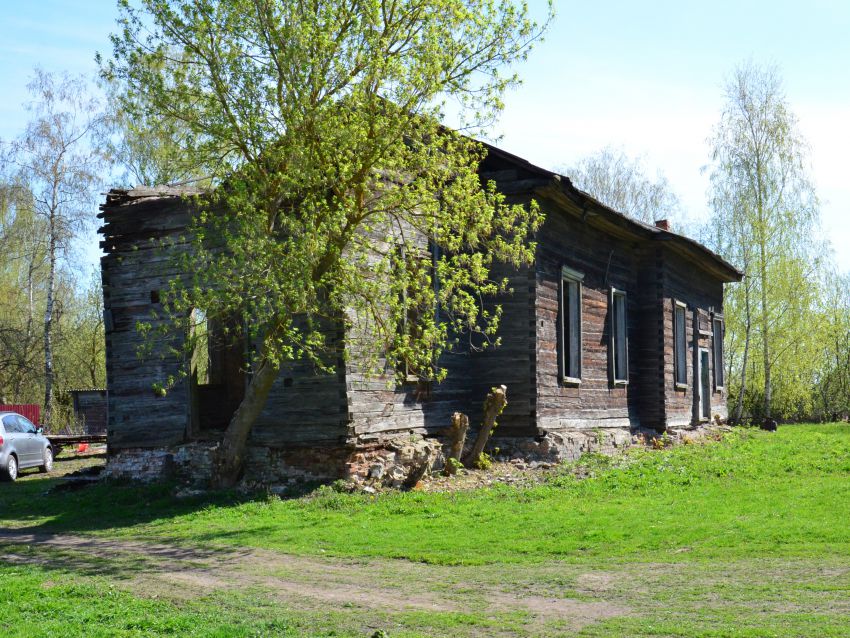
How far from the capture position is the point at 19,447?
21.2m

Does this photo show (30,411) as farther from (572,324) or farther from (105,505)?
(572,324)

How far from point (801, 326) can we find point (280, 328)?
95.7 ft

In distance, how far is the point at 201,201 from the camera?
14617 millimetres

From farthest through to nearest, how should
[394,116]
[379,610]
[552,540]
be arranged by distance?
[394,116] < [552,540] < [379,610]

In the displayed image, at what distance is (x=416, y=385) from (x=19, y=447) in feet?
33.7

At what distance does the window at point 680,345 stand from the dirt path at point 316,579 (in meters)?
17.3

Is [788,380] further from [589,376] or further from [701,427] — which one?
[589,376]

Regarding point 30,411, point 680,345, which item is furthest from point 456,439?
point 30,411

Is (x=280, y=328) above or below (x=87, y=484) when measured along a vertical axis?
above

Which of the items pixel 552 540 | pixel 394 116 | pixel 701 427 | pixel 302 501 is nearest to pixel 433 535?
pixel 552 540

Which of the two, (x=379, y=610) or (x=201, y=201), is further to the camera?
(x=201, y=201)

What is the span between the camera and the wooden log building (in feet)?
51.3

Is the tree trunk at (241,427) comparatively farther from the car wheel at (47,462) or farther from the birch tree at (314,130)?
the car wheel at (47,462)

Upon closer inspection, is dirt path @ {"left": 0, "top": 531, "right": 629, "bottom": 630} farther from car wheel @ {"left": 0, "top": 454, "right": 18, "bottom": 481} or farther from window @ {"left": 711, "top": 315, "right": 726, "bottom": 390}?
window @ {"left": 711, "top": 315, "right": 726, "bottom": 390}
